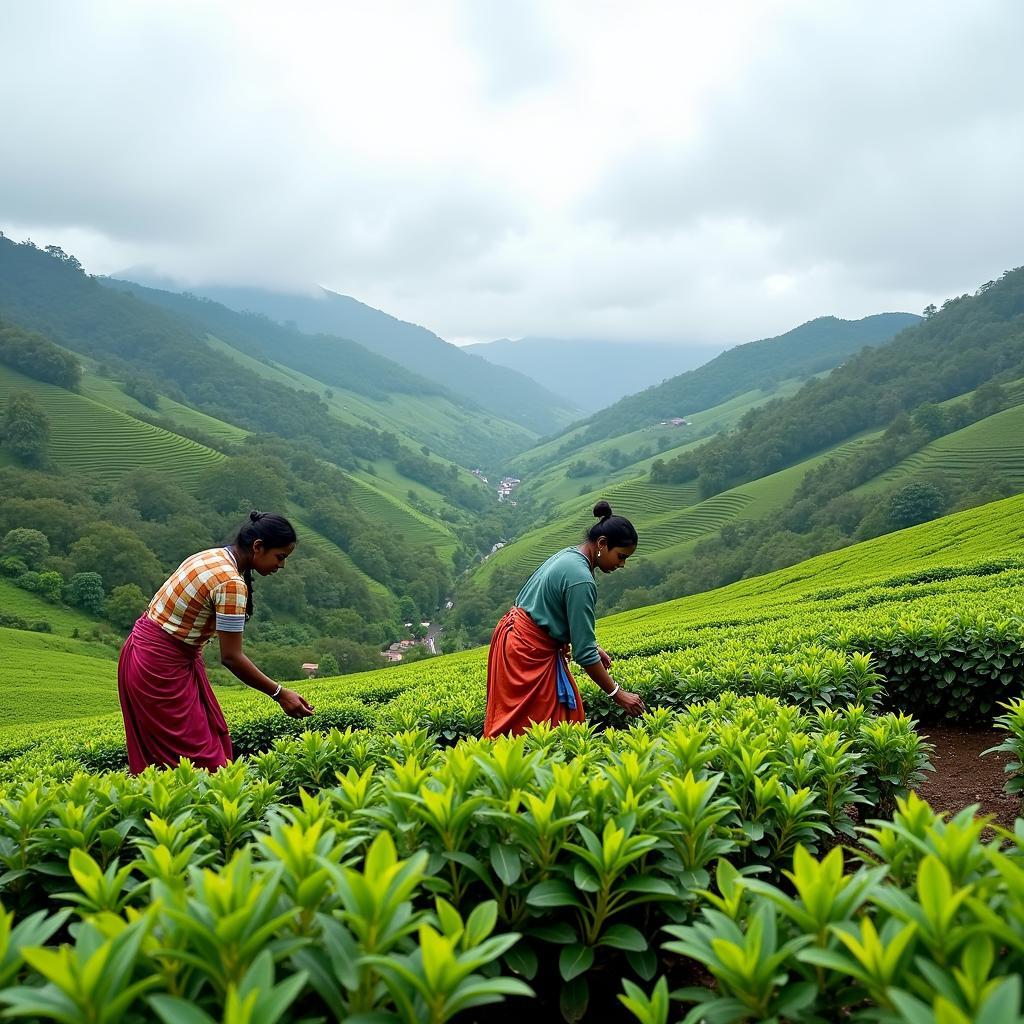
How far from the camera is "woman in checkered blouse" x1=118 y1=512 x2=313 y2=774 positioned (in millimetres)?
4477

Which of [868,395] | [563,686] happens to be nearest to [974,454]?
[868,395]

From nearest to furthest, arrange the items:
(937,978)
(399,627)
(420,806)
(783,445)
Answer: (937,978) → (420,806) → (399,627) → (783,445)

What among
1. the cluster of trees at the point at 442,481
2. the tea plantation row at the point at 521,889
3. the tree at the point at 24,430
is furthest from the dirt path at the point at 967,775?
the cluster of trees at the point at 442,481

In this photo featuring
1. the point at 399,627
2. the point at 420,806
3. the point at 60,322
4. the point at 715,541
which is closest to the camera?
the point at 420,806

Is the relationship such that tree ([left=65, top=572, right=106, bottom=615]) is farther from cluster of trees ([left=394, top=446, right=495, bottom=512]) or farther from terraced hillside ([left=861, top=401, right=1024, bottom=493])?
cluster of trees ([left=394, top=446, right=495, bottom=512])

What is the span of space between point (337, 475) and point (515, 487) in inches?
2519

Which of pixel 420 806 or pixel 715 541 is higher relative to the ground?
pixel 420 806

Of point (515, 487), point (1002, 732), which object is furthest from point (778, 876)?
point (515, 487)

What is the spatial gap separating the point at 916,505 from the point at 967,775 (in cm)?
5425

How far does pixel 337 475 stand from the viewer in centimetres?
10338

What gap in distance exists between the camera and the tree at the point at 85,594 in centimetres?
4988

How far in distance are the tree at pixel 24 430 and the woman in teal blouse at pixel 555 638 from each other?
7935 cm

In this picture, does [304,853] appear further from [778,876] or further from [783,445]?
[783,445]

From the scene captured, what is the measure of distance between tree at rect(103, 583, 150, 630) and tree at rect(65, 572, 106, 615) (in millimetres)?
604
